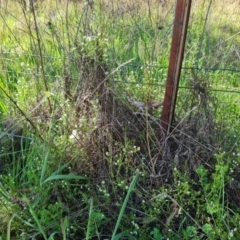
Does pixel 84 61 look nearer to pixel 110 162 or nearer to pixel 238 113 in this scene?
pixel 110 162

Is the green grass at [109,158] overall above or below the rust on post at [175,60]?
below

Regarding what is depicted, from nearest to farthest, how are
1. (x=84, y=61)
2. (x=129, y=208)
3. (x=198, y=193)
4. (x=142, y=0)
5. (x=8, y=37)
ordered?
(x=198, y=193) → (x=129, y=208) → (x=84, y=61) → (x=142, y=0) → (x=8, y=37)

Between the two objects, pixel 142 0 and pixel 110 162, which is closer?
pixel 110 162

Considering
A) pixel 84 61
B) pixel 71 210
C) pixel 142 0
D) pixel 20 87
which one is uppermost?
pixel 142 0

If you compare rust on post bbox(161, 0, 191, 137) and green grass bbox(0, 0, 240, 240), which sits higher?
rust on post bbox(161, 0, 191, 137)

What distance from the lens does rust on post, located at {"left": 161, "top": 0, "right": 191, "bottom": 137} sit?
1847mm

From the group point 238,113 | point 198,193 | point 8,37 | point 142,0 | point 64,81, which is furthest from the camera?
point 8,37

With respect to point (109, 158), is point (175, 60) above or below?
above

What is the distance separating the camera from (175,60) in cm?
196

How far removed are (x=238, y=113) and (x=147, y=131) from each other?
0.90 metres

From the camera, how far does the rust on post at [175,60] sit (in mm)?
1847

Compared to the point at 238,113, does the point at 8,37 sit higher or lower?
higher

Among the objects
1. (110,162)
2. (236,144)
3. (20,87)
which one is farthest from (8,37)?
(236,144)

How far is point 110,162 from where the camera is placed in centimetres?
198
